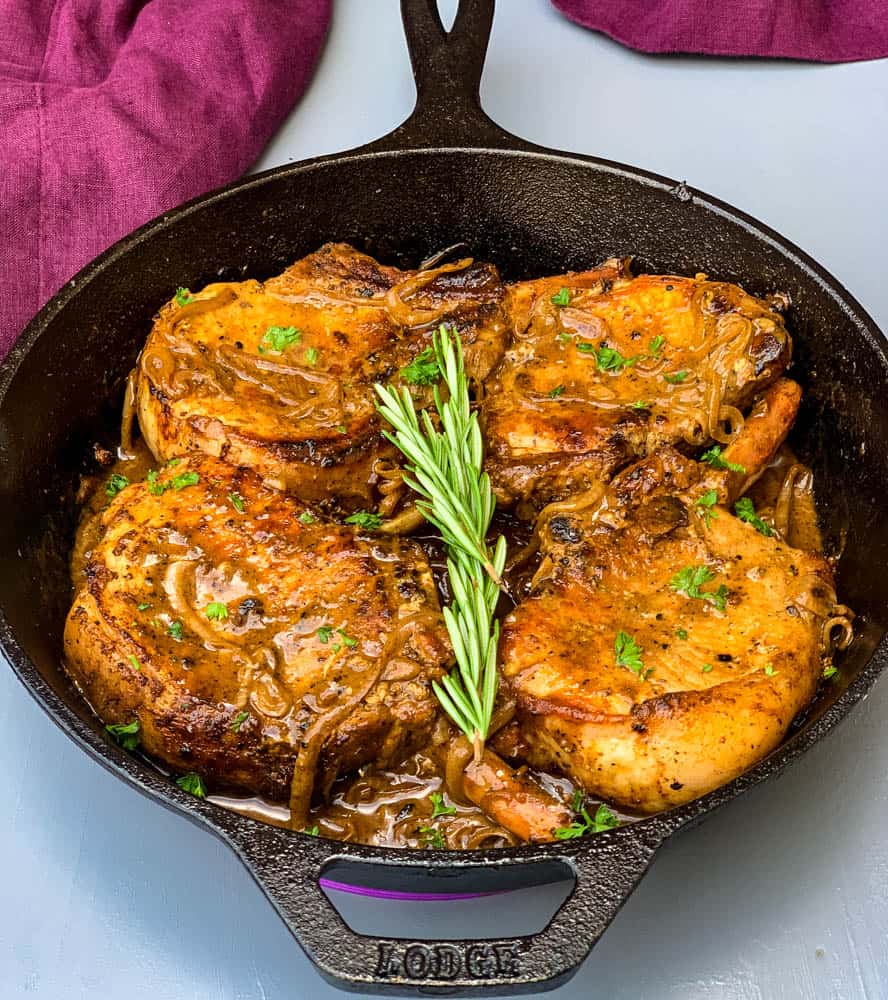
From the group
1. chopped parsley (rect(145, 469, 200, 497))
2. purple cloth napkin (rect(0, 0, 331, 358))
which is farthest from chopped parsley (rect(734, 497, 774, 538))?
purple cloth napkin (rect(0, 0, 331, 358))

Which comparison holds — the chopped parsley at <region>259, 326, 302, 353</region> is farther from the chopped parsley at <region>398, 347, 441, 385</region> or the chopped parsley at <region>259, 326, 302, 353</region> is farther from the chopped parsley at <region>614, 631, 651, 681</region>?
the chopped parsley at <region>614, 631, 651, 681</region>

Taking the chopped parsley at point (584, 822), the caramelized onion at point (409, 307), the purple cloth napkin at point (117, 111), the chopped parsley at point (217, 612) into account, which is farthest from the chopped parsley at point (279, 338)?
the chopped parsley at point (584, 822)

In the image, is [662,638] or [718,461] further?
[718,461]

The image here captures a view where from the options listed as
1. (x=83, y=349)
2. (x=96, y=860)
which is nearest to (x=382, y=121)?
(x=83, y=349)

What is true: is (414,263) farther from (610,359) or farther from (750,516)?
(750,516)

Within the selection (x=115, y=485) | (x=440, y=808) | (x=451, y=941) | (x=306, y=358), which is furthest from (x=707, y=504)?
(x=115, y=485)

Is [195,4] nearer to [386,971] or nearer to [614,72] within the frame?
[614,72]
